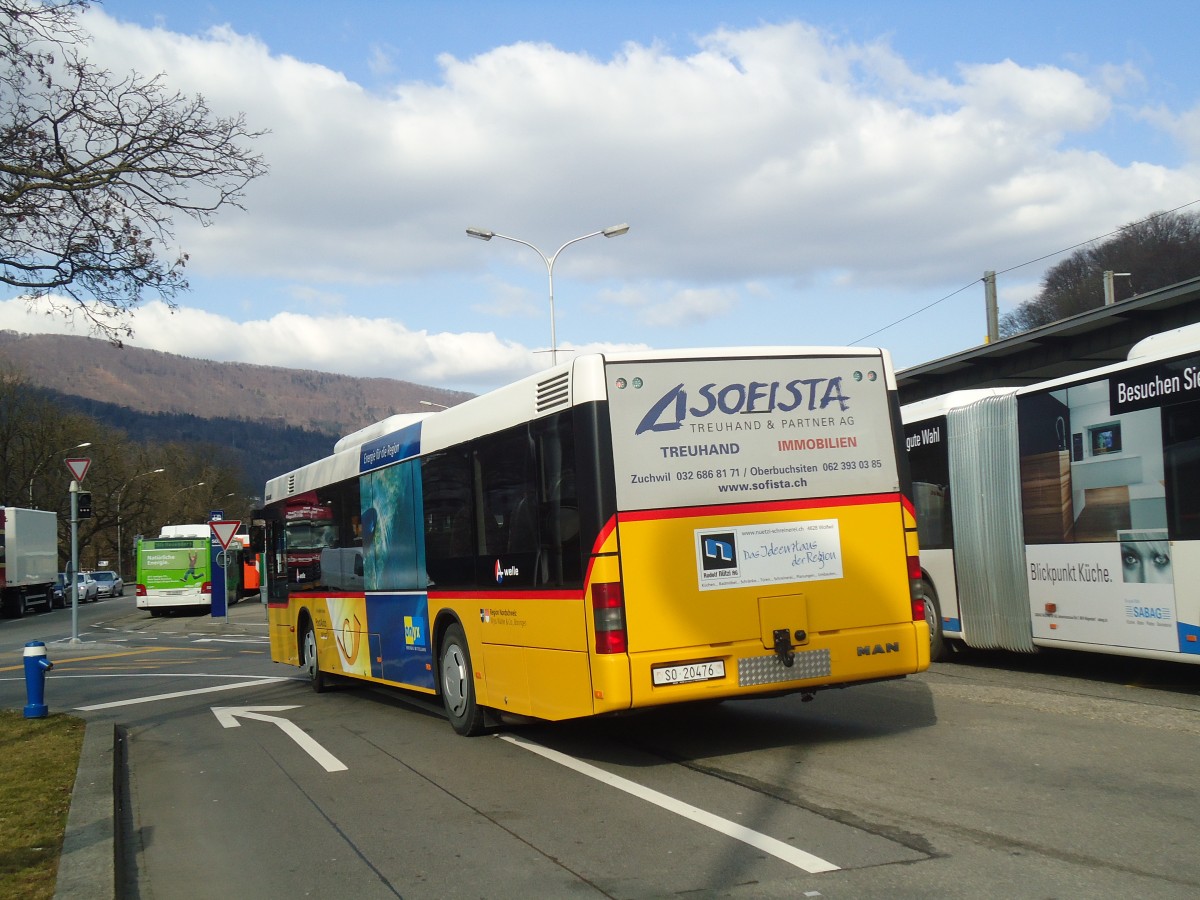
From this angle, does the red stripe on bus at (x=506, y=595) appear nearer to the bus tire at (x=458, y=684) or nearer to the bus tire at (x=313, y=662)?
the bus tire at (x=458, y=684)

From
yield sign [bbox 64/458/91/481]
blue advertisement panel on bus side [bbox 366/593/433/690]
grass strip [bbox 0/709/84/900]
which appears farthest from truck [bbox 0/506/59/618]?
blue advertisement panel on bus side [bbox 366/593/433/690]

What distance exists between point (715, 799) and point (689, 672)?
0.99 m

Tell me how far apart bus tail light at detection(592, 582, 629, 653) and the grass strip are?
3354mm

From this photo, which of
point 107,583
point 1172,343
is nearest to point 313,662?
point 1172,343

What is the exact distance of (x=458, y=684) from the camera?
1051 centimetres

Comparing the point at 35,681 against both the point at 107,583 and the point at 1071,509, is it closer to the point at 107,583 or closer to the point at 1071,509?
the point at 1071,509

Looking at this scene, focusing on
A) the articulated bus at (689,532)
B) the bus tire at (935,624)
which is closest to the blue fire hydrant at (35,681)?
the articulated bus at (689,532)

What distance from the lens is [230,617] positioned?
4181cm

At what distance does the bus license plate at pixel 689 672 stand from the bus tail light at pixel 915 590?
1.64 m

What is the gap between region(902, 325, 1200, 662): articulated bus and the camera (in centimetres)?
1016

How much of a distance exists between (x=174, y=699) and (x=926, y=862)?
11929mm

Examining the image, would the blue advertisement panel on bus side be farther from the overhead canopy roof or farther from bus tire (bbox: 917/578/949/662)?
the overhead canopy roof

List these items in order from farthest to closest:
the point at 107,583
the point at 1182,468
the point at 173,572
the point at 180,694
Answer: the point at 107,583, the point at 173,572, the point at 180,694, the point at 1182,468

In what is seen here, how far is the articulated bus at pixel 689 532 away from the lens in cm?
795
